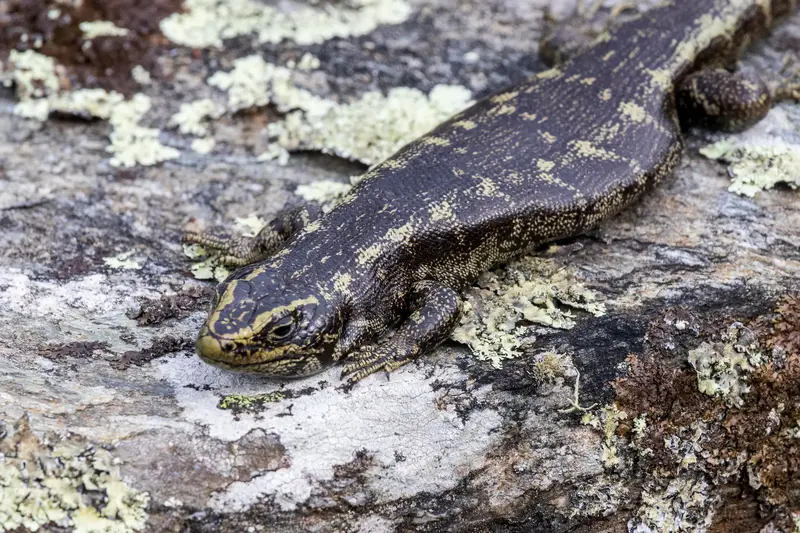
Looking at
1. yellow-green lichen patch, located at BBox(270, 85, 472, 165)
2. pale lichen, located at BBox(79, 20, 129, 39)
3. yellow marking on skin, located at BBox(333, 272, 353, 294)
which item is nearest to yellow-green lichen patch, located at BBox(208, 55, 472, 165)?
yellow-green lichen patch, located at BBox(270, 85, 472, 165)

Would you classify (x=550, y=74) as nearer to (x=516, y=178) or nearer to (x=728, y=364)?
(x=516, y=178)

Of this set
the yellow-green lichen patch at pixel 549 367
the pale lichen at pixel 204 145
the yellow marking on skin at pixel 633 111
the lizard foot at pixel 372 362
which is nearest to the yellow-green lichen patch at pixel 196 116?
the pale lichen at pixel 204 145

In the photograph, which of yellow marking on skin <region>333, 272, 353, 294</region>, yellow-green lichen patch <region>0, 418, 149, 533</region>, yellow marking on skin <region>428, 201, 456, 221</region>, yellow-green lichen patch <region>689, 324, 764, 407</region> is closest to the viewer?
yellow-green lichen patch <region>0, 418, 149, 533</region>

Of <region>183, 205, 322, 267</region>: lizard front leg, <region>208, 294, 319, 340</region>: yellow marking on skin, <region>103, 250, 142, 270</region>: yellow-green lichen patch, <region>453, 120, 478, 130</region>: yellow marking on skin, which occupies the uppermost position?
<region>453, 120, 478, 130</region>: yellow marking on skin

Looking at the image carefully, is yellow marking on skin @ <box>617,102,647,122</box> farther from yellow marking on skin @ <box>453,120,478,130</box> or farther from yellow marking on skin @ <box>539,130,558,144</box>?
yellow marking on skin @ <box>453,120,478,130</box>

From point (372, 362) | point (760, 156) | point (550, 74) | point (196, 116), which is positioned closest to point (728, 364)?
point (372, 362)

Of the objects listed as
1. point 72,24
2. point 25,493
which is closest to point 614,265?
point 25,493

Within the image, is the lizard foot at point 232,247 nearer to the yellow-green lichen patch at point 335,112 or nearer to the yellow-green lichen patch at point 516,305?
the yellow-green lichen patch at point 335,112
